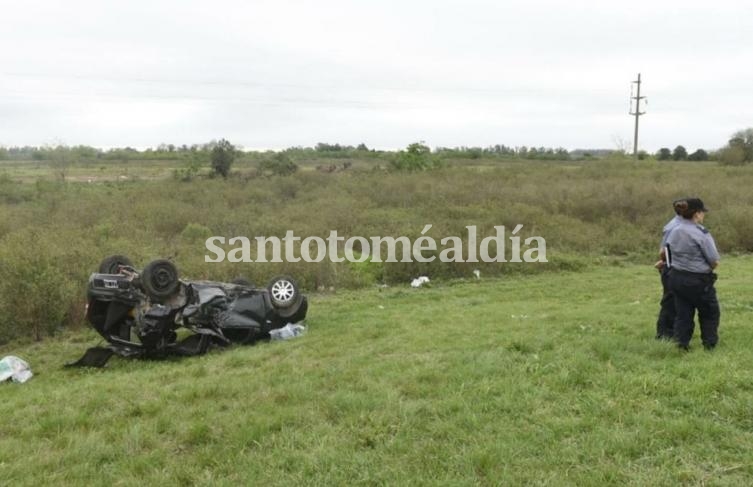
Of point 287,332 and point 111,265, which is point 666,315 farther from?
point 111,265

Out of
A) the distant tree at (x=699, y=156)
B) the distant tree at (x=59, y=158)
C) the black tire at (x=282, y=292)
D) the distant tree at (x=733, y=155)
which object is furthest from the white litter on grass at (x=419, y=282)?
the distant tree at (x=699, y=156)

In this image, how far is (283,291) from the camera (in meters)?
7.63

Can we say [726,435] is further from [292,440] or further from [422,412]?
[292,440]

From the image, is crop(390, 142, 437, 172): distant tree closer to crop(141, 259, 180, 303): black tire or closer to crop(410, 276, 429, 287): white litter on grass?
crop(410, 276, 429, 287): white litter on grass

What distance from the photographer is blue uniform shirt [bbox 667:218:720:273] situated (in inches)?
217

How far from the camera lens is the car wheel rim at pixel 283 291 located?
757 cm

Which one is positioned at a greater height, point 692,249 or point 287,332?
point 692,249

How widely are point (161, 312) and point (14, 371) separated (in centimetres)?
165

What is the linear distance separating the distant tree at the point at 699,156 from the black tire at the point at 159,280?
5083 centimetres

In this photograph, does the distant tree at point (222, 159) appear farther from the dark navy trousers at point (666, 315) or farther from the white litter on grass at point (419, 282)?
the dark navy trousers at point (666, 315)

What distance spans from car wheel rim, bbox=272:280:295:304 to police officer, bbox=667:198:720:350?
14.7 feet

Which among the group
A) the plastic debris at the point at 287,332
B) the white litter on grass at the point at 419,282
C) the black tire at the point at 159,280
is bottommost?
the white litter on grass at the point at 419,282

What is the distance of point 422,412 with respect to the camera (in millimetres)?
4297

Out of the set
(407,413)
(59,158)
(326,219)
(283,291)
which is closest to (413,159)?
(326,219)
